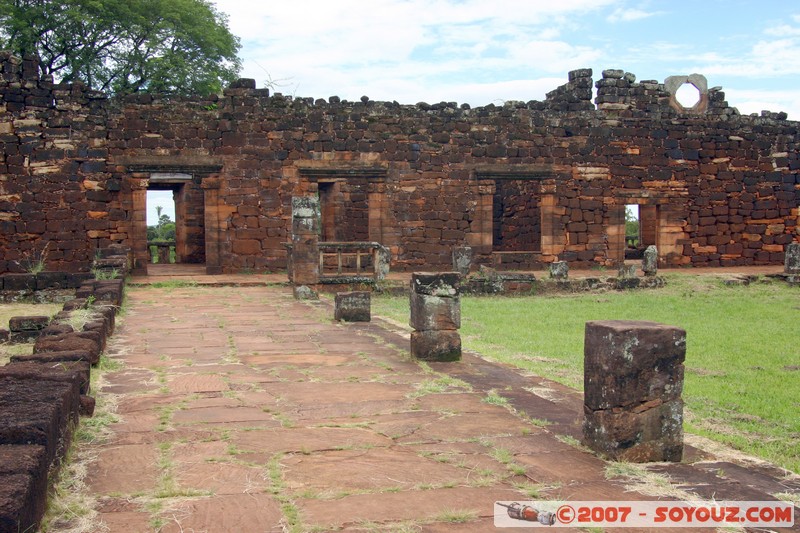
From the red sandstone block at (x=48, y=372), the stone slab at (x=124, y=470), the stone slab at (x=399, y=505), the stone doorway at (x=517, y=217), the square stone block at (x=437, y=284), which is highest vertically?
the stone doorway at (x=517, y=217)

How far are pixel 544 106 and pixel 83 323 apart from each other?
16.0 m

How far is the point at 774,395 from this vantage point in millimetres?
7629

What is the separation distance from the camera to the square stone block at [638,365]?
4828mm

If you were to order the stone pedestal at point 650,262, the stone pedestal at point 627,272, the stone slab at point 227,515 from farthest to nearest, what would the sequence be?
1. the stone pedestal at point 650,262
2. the stone pedestal at point 627,272
3. the stone slab at point 227,515

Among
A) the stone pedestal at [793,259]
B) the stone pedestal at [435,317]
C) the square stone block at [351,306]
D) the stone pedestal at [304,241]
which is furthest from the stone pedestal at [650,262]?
the stone pedestal at [435,317]

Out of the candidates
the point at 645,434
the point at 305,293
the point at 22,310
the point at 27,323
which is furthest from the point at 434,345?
the point at 22,310

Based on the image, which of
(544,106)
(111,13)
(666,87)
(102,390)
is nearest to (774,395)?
(102,390)

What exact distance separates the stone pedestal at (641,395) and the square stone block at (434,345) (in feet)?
10.8

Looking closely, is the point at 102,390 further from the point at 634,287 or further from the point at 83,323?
the point at 634,287

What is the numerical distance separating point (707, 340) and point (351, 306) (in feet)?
15.9

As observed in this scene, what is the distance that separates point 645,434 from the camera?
4.81m

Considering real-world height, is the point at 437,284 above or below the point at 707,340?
above

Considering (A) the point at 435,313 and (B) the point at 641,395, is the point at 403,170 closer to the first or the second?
(A) the point at 435,313

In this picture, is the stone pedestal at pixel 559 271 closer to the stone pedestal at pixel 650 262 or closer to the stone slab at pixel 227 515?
the stone pedestal at pixel 650 262
